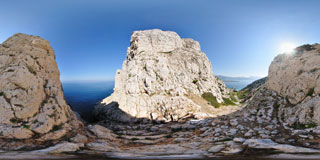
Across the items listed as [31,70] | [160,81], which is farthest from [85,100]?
[31,70]

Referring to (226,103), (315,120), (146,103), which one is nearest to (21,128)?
(146,103)

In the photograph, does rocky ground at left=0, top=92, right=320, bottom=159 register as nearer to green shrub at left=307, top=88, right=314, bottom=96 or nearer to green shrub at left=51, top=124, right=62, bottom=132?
green shrub at left=51, top=124, right=62, bottom=132

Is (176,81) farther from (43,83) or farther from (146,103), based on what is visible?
(43,83)

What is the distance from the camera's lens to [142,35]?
49625mm

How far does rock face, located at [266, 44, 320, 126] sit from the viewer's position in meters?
13.3

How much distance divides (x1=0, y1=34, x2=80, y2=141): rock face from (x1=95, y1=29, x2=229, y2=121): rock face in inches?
701

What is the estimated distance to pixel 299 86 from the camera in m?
16.1

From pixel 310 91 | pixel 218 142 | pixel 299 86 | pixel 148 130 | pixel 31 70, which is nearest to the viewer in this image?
pixel 218 142

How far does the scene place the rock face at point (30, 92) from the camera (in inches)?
465

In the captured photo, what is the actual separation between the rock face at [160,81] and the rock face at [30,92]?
58.4 feet

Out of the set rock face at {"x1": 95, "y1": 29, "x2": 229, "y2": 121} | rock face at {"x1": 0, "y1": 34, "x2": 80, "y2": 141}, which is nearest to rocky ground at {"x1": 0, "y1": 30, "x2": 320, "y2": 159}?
rock face at {"x1": 0, "y1": 34, "x2": 80, "y2": 141}

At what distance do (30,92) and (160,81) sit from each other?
→ 93.0ft

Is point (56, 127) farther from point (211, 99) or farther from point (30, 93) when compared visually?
point (211, 99)

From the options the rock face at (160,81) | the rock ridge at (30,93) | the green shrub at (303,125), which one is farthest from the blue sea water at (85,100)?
the green shrub at (303,125)
